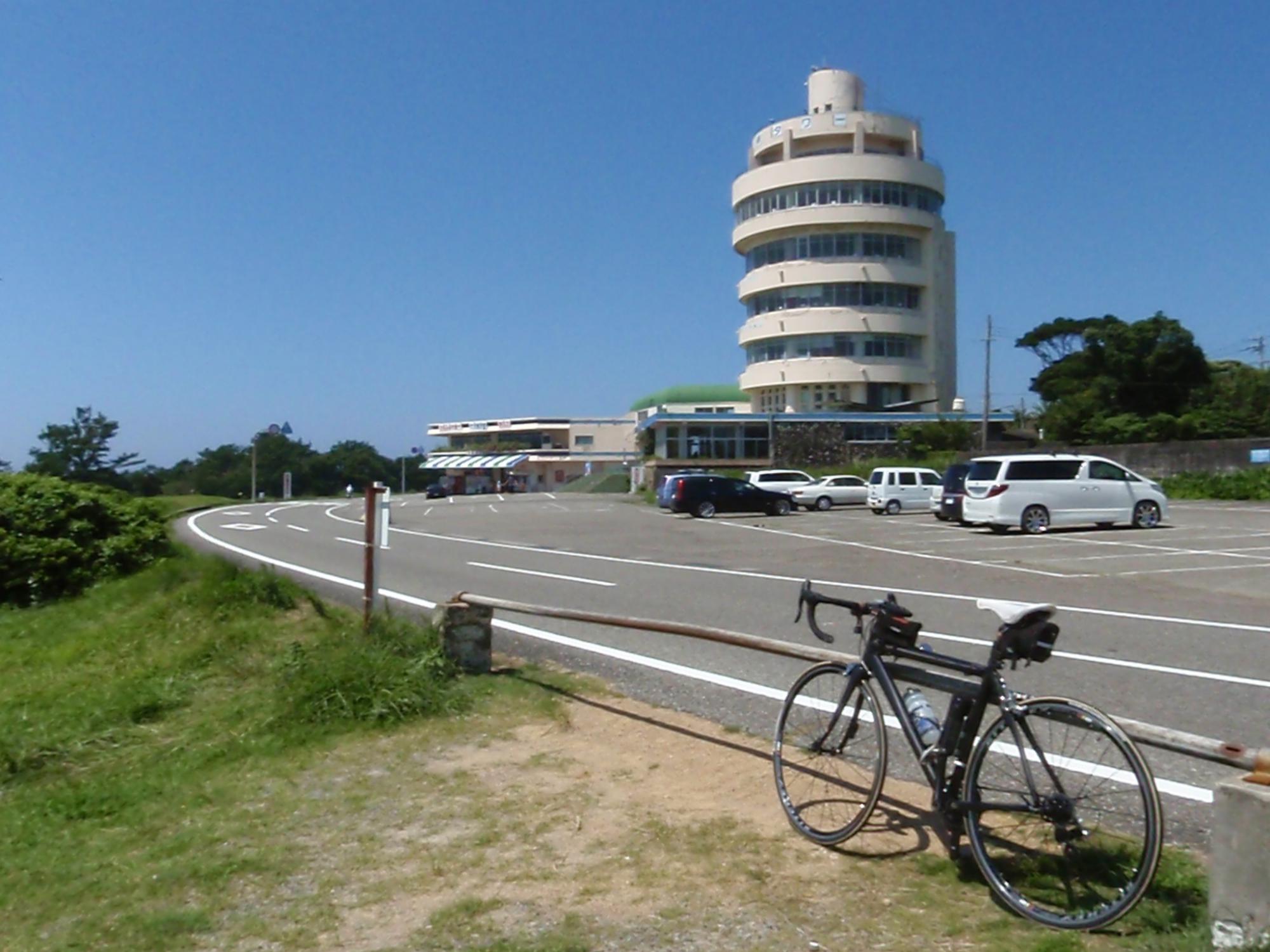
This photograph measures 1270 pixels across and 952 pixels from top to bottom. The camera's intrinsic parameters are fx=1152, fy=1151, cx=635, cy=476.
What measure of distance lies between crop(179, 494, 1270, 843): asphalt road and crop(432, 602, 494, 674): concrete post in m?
1.05

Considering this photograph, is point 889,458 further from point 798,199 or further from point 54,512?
point 54,512

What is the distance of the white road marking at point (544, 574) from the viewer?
16375 millimetres

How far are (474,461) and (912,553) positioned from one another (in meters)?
88.1

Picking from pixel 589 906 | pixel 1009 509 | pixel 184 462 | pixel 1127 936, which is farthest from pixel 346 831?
pixel 184 462

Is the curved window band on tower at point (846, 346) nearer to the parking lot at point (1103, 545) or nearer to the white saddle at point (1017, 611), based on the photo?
the parking lot at point (1103, 545)

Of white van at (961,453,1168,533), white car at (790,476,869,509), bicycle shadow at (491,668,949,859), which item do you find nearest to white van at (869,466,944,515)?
white car at (790,476,869,509)

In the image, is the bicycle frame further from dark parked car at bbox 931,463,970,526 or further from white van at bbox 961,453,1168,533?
dark parked car at bbox 931,463,970,526

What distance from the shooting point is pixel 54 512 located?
1633 centimetres

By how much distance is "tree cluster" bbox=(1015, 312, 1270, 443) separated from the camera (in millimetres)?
56438

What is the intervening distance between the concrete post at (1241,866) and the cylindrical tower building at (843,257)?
225 feet

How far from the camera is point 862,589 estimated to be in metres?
15.6

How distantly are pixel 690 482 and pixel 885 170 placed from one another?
3961 cm

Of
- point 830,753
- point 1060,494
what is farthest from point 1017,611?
point 1060,494

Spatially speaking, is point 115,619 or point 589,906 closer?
point 589,906
